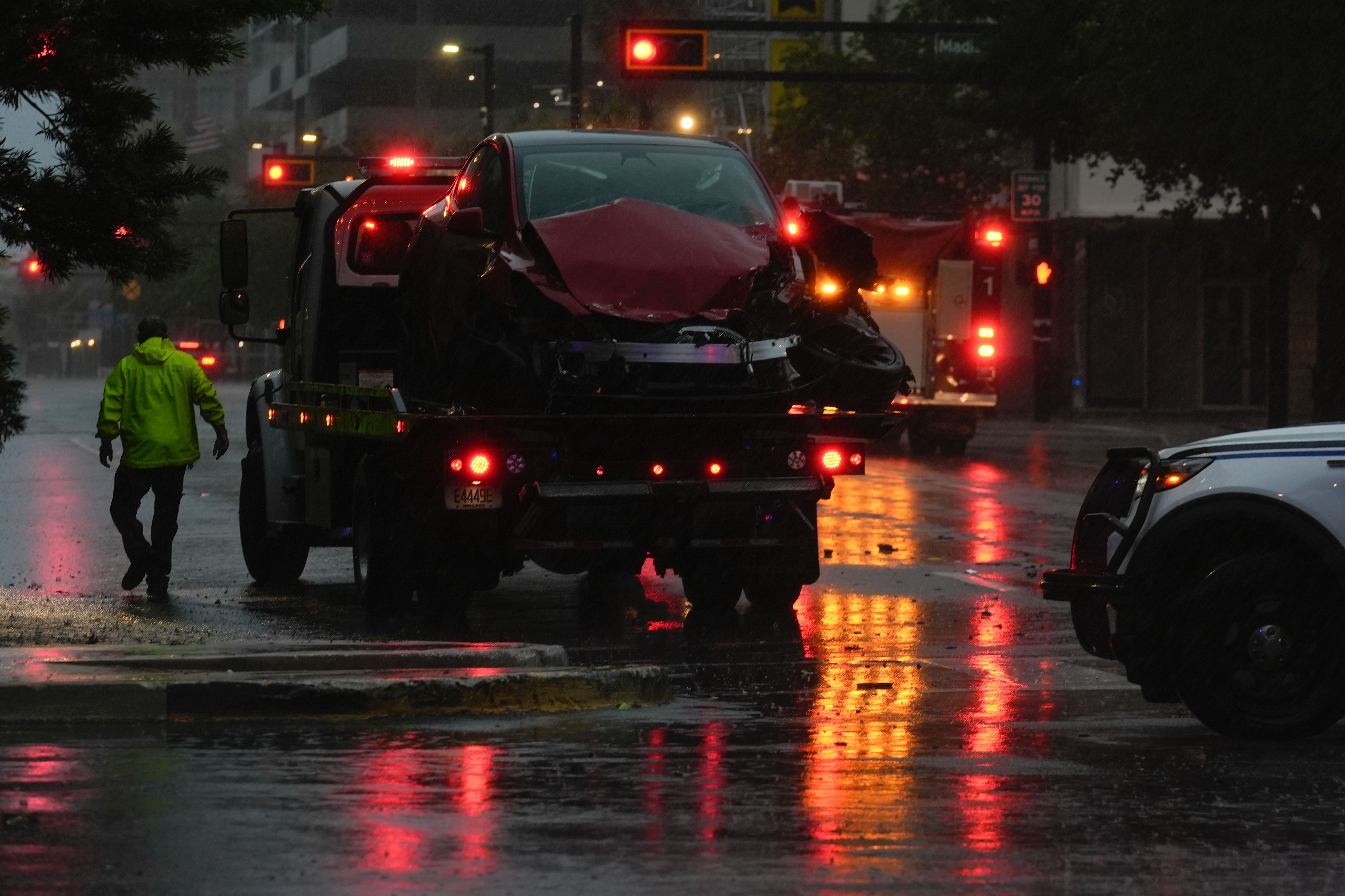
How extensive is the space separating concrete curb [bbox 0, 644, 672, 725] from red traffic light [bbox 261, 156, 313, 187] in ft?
111

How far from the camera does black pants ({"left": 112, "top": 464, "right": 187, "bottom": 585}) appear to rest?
14.0 meters

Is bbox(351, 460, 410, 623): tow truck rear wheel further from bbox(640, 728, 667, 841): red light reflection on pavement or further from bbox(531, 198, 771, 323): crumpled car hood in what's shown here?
bbox(640, 728, 667, 841): red light reflection on pavement

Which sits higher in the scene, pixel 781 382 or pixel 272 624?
pixel 781 382

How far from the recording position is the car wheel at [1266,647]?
8.05 meters

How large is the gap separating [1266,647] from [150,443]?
830 cm

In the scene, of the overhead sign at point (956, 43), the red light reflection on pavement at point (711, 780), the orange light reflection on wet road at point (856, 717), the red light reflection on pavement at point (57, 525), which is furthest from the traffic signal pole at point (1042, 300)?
the red light reflection on pavement at point (711, 780)

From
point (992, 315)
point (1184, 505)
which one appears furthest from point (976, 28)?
point (1184, 505)

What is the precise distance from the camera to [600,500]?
37.4 ft

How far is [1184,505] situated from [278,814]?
3558mm

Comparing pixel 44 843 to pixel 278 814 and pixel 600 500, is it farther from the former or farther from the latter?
pixel 600 500

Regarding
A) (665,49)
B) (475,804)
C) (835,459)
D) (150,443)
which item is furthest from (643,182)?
(665,49)

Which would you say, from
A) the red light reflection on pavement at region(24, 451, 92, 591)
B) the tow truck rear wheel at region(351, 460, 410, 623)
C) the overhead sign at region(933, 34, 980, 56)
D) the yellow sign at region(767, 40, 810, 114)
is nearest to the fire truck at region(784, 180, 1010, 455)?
the overhead sign at region(933, 34, 980, 56)

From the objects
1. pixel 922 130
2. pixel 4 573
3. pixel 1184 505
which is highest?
pixel 922 130

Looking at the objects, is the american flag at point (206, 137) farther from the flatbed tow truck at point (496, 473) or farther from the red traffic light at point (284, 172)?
the flatbed tow truck at point (496, 473)
